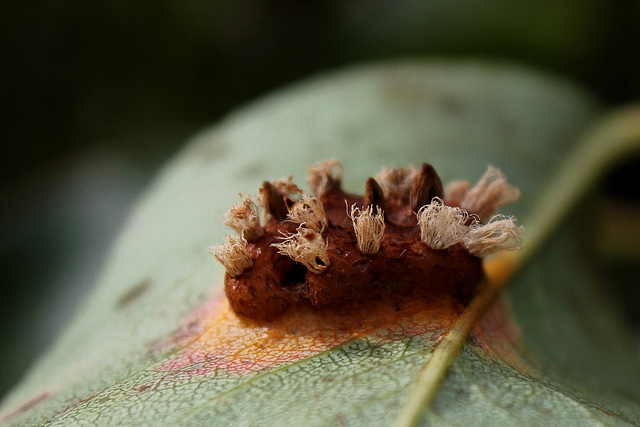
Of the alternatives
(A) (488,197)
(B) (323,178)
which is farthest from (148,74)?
(A) (488,197)

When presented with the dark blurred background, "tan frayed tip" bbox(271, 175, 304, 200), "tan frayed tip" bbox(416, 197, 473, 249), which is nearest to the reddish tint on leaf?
"tan frayed tip" bbox(416, 197, 473, 249)

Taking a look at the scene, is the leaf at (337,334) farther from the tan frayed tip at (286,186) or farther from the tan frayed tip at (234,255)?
the tan frayed tip at (286,186)

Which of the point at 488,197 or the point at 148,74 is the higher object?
the point at 148,74

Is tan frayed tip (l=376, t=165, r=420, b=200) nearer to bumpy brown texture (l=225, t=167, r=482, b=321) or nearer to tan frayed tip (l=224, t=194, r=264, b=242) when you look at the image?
bumpy brown texture (l=225, t=167, r=482, b=321)

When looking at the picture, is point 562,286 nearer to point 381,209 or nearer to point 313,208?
point 381,209

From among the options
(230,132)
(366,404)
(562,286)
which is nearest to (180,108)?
(230,132)

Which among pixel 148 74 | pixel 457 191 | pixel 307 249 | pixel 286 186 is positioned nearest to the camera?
pixel 307 249

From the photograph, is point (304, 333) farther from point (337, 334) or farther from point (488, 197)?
point (488, 197)
